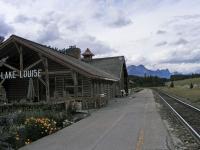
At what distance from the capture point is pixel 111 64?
60562mm

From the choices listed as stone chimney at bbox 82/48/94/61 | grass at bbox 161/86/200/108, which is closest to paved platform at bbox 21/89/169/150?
grass at bbox 161/86/200/108

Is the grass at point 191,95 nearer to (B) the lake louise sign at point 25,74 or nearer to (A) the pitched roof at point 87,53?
(B) the lake louise sign at point 25,74

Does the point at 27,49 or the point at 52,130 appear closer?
the point at 52,130

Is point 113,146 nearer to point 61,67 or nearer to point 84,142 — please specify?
point 84,142

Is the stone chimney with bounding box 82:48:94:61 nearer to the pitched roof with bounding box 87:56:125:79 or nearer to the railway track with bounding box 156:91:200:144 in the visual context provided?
the pitched roof with bounding box 87:56:125:79

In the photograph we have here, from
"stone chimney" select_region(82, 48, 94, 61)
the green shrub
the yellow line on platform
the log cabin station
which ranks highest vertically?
"stone chimney" select_region(82, 48, 94, 61)

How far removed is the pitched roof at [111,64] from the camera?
57731 mm

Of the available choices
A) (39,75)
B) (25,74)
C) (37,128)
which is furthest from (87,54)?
(37,128)

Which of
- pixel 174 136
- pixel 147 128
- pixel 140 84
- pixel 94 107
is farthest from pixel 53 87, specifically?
pixel 140 84

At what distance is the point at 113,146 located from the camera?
1099 cm

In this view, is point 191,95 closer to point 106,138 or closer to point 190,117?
point 190,117

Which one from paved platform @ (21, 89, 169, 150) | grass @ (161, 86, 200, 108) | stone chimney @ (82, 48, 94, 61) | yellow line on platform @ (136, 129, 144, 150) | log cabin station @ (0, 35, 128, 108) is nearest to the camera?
yellow line on platform @ (136, 129, 144, 150)

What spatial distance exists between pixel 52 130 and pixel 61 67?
17.1 metres

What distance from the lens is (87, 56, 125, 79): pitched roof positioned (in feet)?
189
